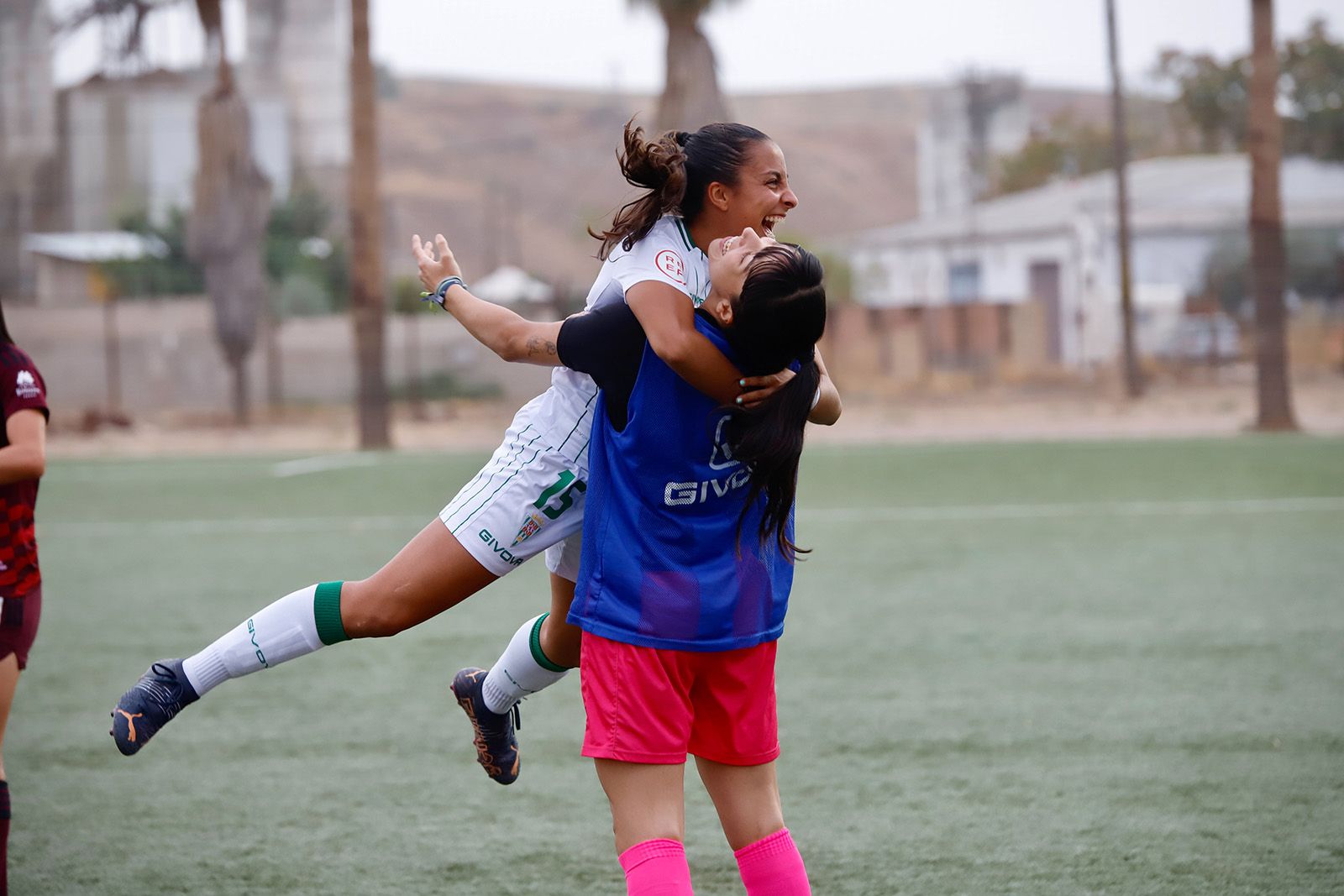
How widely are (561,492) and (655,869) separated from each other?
0.92m

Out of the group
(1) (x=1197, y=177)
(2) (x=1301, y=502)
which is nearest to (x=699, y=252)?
(2) (x=1301, y=502)

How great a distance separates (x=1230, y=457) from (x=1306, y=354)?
49.2ft

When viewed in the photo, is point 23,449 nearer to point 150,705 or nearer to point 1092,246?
point 150,705

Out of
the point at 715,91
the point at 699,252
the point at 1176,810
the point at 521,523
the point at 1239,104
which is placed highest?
the point at 1239,104

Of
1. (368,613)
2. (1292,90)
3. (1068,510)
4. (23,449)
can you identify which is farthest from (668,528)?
(1292,90)

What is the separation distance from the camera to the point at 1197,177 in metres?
45.5

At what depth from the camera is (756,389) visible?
300 cm

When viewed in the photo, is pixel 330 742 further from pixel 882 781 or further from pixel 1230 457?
pixel 1230 457

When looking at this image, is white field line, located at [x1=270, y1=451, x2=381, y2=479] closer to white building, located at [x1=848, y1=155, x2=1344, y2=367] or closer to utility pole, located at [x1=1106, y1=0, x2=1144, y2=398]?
utility pole, located at [x1=1106, y1=0, x2=1144, y2=398]

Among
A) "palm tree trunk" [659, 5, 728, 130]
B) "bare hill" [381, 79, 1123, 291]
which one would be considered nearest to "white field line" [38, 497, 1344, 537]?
"palm tree trunk" [659, 5, 728, 130]

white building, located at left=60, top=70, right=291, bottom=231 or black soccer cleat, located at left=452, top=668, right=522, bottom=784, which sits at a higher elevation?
white building, located at left=60, top=70, right=291, bottom=231

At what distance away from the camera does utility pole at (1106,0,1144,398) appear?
2815 centimetres

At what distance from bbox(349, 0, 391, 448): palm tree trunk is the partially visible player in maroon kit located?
59.5 ft

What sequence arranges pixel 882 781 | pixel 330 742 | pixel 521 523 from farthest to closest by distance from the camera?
pixel 330 742
pixel 882 781
pixel 521 523
